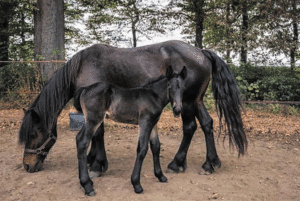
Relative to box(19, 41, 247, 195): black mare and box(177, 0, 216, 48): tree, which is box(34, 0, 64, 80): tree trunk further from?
box(177, 0, 216, 48): tree

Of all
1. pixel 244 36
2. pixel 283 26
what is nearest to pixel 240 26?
pixel 244 36

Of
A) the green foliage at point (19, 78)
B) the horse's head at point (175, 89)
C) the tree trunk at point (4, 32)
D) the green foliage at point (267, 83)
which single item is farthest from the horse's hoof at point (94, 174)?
the tree trunk at point (4, 32)

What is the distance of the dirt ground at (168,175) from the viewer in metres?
3.33

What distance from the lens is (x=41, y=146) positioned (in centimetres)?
392

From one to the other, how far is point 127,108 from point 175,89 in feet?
2.61

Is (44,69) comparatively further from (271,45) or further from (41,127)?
(271,45)

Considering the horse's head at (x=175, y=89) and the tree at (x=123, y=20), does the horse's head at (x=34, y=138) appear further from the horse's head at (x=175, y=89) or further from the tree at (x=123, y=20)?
the tree at (x=123, y=20)

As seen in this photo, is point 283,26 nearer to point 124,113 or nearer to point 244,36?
point 244,36

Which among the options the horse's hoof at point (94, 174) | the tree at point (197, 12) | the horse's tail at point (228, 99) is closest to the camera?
the horse's hoof at point (94, 174)

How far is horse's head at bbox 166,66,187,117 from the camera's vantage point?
3.09 metres

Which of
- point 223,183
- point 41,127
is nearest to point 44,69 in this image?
point 41,127

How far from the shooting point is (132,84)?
4.09 meters

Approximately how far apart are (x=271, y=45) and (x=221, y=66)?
333 inches

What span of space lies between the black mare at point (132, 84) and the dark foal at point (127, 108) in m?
0.46
